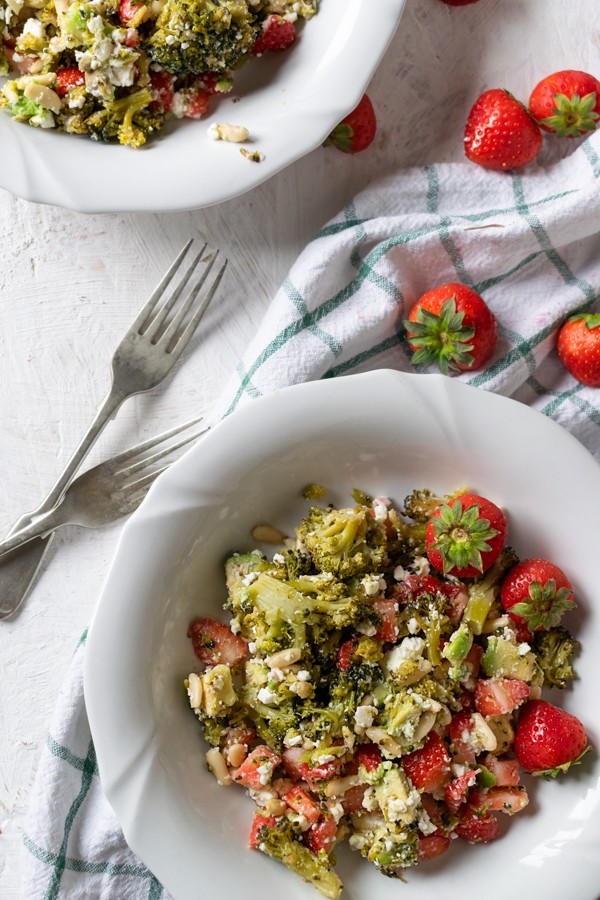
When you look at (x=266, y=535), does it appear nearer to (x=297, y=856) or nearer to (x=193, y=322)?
(x=193, y=322)

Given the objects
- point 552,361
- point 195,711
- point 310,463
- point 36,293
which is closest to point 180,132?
point 36,293

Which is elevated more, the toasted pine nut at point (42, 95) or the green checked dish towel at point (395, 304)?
the toasted pine nut at point (42, 95)

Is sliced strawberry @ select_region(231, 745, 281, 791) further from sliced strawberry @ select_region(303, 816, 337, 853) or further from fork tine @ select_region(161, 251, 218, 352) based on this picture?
fork tine @ select_region(161, 251, 218, 352)

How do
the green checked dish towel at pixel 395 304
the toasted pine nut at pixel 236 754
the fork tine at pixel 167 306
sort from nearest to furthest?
1. the toasted pine nut at pixel 236 754
2. the green checked dish towel at pixel 395 304
3. the fork tine at pixel 167 306

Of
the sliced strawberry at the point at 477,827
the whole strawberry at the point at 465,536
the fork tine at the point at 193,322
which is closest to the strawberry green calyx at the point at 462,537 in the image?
the whole strawberry at the point at 465,536

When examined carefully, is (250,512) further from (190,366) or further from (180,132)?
(180,132)

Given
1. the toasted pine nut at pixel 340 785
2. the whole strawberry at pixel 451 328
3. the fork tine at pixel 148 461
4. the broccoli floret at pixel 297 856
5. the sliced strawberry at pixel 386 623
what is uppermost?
the whole strawberry at pixel 451 328

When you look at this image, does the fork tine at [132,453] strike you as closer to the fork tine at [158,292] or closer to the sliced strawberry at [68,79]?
the fork tine at [158,292]

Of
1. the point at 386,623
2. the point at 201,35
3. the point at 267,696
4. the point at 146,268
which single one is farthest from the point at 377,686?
the point at 201,35
